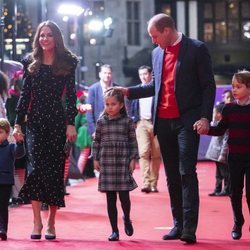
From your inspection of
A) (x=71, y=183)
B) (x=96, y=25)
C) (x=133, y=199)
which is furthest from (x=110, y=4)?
(x=133, y=199)

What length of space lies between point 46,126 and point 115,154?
0.68 m

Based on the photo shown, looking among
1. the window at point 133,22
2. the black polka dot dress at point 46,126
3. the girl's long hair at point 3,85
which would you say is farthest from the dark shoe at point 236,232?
the window at point 133,22

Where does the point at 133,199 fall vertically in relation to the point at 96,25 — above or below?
below

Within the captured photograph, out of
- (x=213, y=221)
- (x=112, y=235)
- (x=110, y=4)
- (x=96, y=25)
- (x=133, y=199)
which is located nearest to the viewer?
(x=112, y=235)

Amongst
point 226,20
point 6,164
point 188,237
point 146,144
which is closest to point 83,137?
point 146,144

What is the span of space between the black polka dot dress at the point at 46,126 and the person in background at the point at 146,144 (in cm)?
540

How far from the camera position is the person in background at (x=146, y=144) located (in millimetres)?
13273

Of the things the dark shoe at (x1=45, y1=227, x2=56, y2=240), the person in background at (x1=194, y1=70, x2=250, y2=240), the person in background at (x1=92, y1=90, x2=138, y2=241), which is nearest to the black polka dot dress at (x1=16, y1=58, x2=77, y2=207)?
the dark shoe at (x1=45, y1=227, x2=56, y2=240)

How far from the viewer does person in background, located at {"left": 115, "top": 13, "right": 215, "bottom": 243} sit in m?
7.36

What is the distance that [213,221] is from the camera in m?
9.25

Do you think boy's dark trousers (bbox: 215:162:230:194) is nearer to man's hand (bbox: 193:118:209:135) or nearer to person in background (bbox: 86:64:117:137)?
person in background (bbox: 86:64:117:137)

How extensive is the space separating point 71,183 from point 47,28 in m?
7.96

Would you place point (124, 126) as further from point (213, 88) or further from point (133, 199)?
point (133, 199)

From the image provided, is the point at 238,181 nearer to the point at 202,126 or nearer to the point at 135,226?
the point at 202,126
